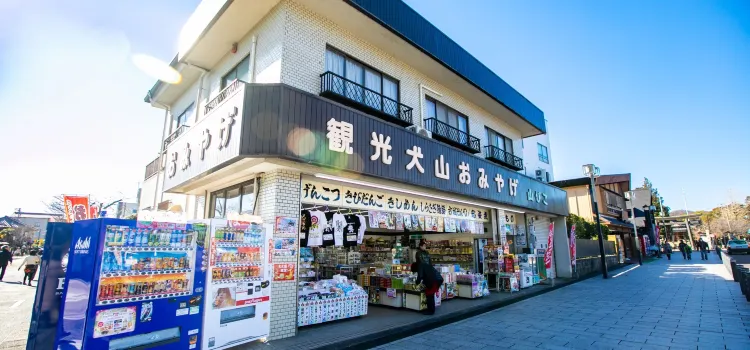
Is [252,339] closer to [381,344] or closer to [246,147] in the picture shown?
[381,344]

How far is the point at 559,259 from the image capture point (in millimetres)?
19859

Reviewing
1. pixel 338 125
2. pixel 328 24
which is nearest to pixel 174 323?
pixel 338 125

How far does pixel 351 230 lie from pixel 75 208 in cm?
1099

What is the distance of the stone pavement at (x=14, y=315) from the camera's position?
7309 mm

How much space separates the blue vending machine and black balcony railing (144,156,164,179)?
11060mm

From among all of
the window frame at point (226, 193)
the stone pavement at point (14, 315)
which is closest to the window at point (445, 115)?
the window frame at point (226, 193)

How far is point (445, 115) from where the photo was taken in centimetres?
1491

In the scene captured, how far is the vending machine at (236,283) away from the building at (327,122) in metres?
0.44

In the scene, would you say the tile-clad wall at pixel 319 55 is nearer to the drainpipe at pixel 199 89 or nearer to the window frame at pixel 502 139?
the window frame at pixel 502 139

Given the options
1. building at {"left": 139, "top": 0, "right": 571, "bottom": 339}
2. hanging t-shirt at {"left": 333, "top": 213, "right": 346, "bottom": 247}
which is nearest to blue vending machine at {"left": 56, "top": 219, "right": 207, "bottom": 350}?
building at {"left": 139, "top": 0, "right": 571, "bottom": 339}

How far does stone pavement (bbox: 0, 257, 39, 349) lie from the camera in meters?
7.31

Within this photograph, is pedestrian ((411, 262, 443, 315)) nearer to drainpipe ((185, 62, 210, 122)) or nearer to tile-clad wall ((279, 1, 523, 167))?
tile-clad wall ((279, 1, 523, 167))

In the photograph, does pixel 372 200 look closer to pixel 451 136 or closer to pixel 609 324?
pixel 451 136

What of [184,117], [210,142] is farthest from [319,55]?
[184,117]
